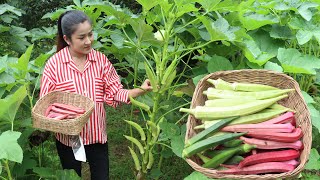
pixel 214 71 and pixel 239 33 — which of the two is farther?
pixel 214 71

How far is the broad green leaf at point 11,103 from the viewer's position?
2908 mm

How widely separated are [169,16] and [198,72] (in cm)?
67

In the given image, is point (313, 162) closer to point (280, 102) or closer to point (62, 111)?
point (280, 102)

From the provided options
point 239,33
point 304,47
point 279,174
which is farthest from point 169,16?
point 279,174

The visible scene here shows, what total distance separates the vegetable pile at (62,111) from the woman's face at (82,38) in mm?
399

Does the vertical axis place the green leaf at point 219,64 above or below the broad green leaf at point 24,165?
above

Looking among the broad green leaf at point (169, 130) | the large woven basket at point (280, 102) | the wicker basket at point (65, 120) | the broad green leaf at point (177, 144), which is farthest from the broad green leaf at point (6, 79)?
the large woven basket at point (280, 102)

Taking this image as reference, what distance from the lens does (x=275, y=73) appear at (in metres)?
3.04

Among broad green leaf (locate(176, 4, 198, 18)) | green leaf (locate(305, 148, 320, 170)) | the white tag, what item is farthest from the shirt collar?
green leaf (locate(305, 148, 320, 170))

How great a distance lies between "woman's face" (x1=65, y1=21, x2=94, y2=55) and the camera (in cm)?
315

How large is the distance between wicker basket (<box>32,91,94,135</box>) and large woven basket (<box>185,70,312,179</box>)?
686mm

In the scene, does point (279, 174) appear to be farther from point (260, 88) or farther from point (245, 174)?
point (260, 88)

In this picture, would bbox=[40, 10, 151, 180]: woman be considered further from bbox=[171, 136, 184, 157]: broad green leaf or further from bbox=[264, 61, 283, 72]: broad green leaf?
bbox=[264, 61, 283, 72]: broad green leaf

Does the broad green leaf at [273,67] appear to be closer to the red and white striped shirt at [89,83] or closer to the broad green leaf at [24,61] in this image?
the red and white striped shirt at [89,83]
